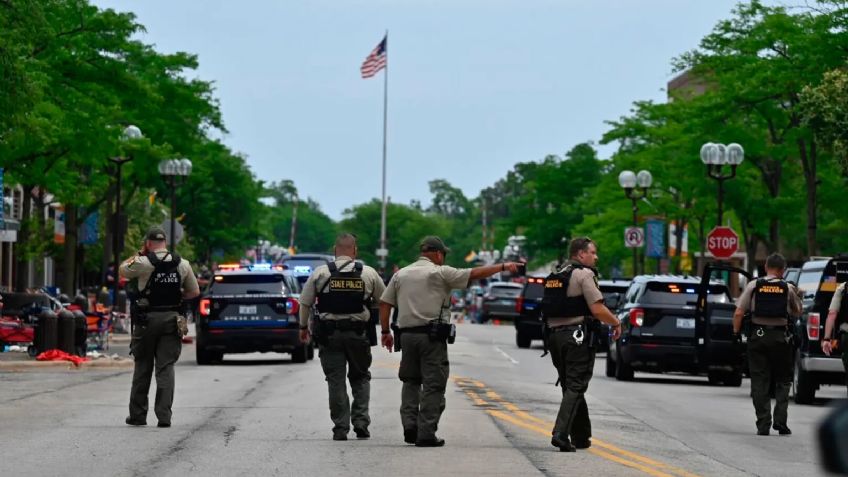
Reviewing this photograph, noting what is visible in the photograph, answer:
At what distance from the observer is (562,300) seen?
1366cm

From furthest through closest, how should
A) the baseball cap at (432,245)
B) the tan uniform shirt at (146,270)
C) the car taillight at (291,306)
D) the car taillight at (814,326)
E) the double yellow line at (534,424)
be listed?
the car taillight at (291,306), the car taillight at (814,326), the tan uniform shirt at (146,270), the baseball cap at (432,245), the double yellow line at (534,424)

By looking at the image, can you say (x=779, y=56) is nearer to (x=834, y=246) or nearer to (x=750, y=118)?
(x=750, y=118)

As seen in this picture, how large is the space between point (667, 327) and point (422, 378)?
13723mm

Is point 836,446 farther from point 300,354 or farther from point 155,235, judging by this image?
point 300,354

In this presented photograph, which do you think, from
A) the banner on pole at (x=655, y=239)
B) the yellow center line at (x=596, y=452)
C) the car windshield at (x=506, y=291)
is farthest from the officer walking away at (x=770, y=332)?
the car windshield at (x=506, y=291)

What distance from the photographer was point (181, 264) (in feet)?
51.7

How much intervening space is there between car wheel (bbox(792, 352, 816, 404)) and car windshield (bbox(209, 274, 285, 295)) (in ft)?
34.9

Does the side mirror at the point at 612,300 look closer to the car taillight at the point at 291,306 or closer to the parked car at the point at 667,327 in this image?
the parked car at the point at 667,327

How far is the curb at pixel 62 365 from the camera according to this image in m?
27.1

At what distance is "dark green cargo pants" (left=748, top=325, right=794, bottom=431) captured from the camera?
16.5 meters

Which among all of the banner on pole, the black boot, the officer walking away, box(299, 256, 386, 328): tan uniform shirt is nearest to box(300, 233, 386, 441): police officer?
box(299, 256, 386, 328): tan uniform shirt

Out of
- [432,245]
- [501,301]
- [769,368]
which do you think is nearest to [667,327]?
[769,368]

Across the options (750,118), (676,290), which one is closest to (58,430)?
(676,290)

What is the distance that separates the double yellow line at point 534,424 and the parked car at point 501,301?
1412 inches
